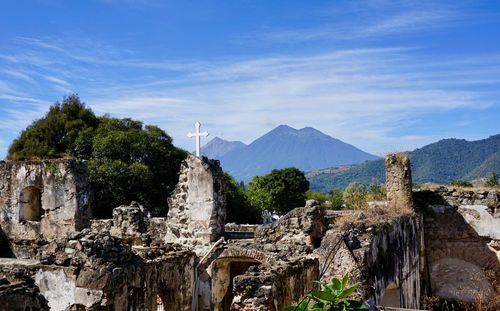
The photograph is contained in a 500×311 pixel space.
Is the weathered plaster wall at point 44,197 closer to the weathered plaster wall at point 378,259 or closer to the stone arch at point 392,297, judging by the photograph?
the weathered plaster wall at point 378,259

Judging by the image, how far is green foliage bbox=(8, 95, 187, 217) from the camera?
31344mm

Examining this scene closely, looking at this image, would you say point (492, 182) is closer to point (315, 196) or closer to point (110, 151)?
point (110, 151)

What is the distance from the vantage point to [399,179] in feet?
55.8

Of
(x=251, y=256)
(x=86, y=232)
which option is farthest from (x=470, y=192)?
(x=86, y=232)

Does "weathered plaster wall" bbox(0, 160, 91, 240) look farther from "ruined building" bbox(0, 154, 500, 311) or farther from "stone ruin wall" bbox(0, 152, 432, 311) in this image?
"stone ruin wall" bbox(0, 152, 432, 311)

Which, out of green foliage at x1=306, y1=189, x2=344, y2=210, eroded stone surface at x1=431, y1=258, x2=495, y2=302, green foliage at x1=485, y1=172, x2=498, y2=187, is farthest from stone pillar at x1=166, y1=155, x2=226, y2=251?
green foliage at x1=306, y1=189, x2=344, y2=210

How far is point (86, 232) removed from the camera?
9219 mm

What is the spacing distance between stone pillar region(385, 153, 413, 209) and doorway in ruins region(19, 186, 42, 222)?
11.2 meters

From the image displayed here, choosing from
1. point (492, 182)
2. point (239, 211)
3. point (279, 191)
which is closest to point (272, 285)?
point (492, 182)

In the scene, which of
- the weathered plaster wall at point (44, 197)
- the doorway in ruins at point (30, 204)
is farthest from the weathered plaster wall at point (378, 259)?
the doorway in ruins at point (30, 204)

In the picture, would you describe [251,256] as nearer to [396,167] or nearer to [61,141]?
[396,167]

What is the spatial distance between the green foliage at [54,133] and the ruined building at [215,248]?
16.5 meters

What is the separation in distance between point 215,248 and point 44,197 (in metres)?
6.46

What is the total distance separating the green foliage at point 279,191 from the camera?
4872 centimetres
